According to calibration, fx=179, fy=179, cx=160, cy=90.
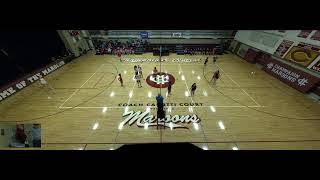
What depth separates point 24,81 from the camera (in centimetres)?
1584

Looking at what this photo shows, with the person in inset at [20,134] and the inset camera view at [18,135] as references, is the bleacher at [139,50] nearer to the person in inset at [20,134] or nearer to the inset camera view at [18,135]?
the inset camera view at [18,135]

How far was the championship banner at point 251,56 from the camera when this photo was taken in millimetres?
23844

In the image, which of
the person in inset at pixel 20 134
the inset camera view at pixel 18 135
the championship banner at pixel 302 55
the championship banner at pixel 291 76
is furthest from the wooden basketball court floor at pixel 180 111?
the person in inset at pixel 20 134

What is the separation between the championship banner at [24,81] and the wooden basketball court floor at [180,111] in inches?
18.8

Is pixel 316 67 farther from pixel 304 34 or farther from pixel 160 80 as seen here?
pixel 160 80

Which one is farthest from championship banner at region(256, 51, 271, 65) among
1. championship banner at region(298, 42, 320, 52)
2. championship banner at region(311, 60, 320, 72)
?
championship banner at region(311, 60, 320, 72)

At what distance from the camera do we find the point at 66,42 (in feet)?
83.5

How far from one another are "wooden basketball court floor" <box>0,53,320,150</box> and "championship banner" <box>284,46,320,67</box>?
2.58m

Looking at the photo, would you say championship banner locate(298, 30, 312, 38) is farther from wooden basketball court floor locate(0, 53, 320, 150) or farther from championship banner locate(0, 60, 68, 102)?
championship banner locate(0, 60, 68, 102)
